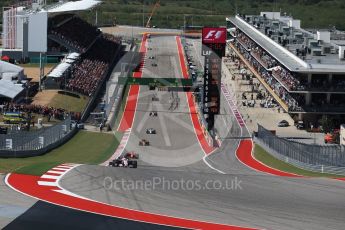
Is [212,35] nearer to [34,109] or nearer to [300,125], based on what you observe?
[34,109]

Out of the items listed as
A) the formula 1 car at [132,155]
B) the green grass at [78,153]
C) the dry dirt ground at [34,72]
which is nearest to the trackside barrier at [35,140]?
the green grass at [78,153]

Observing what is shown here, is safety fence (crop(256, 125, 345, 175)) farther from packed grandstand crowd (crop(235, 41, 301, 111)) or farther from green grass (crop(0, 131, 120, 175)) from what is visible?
packed grandstand crowd (crop(235, 41, 301, 111))

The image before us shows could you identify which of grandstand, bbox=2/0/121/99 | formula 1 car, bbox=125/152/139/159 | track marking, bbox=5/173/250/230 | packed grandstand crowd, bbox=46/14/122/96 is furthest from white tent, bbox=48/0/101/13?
track marking, bbox=5/173/250/230

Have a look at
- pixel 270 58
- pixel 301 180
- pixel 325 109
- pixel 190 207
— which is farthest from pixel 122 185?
pixel 270 58

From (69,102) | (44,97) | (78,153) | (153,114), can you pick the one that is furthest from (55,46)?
(78,153)

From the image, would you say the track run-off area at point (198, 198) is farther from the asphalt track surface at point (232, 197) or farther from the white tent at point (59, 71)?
the white tent at point (59, 71)

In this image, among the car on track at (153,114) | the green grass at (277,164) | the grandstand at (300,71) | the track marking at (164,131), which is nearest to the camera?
the green grass at (277,164)

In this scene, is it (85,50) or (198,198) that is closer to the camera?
(198,198)
